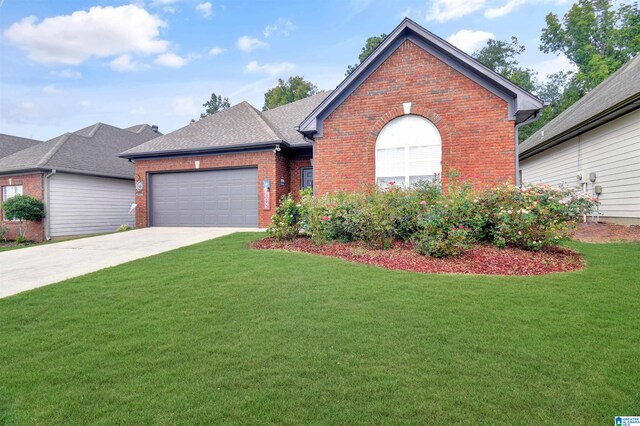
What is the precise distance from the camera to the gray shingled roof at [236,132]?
13297 mm

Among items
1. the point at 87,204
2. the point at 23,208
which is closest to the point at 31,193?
the point at 23,208

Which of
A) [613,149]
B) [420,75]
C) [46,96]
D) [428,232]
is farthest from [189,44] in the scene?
[613,149]

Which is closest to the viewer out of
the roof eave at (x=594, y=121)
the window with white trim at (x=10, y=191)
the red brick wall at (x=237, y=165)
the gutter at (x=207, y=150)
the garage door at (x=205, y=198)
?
the roof eave at (x=594, y=121)

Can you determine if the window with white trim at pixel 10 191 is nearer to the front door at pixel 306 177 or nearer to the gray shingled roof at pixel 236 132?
the gray shingled roof at pixel 236 132

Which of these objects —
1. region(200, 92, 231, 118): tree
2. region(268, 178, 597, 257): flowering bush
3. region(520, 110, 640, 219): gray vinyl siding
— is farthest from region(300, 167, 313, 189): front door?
region(200, 92, 231, 118): tree

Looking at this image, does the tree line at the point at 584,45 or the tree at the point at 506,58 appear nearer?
the tree line at the point at 584,45

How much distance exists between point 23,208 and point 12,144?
9168 millimetres

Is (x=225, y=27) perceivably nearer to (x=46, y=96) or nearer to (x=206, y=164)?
(x=206, y=164)

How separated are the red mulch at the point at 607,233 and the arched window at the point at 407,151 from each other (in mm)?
4116

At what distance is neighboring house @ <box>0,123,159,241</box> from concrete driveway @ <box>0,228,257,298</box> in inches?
240

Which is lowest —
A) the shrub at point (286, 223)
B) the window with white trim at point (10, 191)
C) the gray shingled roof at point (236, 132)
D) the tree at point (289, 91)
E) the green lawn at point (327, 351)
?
the green lawn at point (327, 351)

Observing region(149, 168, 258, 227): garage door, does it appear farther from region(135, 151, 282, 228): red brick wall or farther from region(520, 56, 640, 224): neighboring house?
region(520, 56, 640, 224): neighboring house

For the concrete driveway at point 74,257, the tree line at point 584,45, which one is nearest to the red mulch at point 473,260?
the concrete driveway at point 74,257

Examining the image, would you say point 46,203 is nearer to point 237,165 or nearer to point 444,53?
point 237,165
